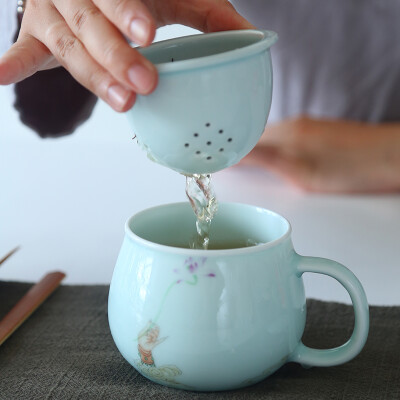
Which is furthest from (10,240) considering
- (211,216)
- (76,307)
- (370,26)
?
(370,26)

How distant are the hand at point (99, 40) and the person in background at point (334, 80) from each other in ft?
1.67

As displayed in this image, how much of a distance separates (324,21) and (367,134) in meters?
0.19

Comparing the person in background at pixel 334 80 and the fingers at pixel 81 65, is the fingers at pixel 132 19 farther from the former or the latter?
the person in background at pixel 334 80

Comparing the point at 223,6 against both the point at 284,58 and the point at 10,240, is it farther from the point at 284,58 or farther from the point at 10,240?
the point at 284,58

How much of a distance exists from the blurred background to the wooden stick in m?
0.04

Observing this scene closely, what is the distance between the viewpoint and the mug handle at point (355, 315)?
43 cm

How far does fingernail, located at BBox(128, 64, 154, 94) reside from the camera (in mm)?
366

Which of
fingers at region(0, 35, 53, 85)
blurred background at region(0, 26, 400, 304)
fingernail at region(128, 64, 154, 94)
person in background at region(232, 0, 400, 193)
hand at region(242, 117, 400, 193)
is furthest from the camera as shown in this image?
person in background at region(232, 0, 400, 193)

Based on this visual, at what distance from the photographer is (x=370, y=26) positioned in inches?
41.9

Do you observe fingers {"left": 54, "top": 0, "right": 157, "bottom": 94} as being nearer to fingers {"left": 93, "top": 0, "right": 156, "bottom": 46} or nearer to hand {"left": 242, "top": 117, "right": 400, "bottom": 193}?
fingers {"left": 93, "top": 0, "right": 156, "bottom": 46}

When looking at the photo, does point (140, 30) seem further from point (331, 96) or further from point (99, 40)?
point (331, 96)

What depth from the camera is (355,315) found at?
1.45 feet

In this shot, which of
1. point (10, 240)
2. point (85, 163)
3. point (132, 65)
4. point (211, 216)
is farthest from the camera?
point (85, 163)

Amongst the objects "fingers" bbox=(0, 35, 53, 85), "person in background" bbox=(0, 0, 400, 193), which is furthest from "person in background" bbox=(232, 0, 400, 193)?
"fingers" bbox=(0, 35, 53, 85)
